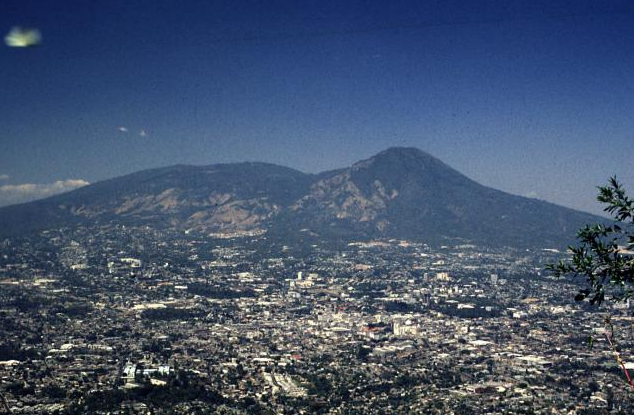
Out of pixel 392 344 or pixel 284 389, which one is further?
pixel 392 344

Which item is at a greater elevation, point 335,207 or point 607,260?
point 335,207

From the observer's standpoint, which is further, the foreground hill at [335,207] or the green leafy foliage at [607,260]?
the foreground hill at [335,207]

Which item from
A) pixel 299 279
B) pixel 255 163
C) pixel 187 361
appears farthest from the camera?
pixel 255 163

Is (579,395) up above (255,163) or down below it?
below

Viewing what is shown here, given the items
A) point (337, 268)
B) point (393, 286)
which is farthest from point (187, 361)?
point (337, 268)

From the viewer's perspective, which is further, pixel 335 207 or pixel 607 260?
pixel 335 207

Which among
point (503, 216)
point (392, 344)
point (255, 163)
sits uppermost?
point (255, 163)

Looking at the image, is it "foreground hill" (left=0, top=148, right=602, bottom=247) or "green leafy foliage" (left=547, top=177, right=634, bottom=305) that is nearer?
"green leafy foliage" (left=547, top=177, right=634, bottom=305)

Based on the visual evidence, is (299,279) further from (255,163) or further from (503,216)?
(255,163)
